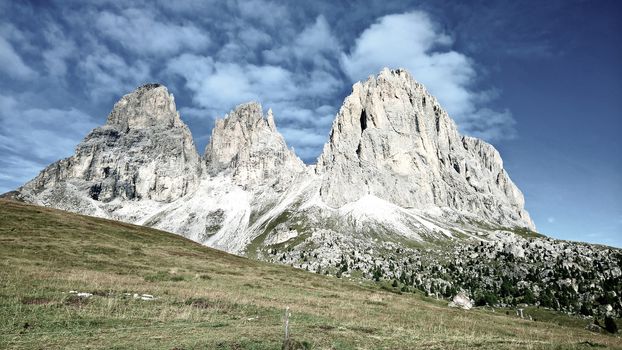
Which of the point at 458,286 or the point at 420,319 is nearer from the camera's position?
the point at 420,319

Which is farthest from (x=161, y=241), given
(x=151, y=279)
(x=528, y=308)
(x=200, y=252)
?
(x=528, y=308)

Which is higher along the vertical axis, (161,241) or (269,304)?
(161,241)

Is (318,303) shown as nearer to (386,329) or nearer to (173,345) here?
(386,329)

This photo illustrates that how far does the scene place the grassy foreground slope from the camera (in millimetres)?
22688

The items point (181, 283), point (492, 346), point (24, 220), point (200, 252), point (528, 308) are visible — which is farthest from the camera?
point (528, 308)

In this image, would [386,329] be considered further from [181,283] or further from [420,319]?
[181,283]

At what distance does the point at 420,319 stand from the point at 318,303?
10.8 m

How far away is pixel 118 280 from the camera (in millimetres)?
41250

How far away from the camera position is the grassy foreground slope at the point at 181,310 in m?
22.7

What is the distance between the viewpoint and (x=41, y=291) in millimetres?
31891

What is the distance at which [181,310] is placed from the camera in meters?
31.2

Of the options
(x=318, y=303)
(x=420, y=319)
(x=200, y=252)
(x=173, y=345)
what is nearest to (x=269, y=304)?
(x=318, y=303)

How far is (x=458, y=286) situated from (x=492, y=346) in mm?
182581

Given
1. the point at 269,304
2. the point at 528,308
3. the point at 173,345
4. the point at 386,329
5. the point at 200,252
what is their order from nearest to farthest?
the point at 173,345
the point at 386,329
the point at 269,304
the point at 200,252
the point at 528,308
